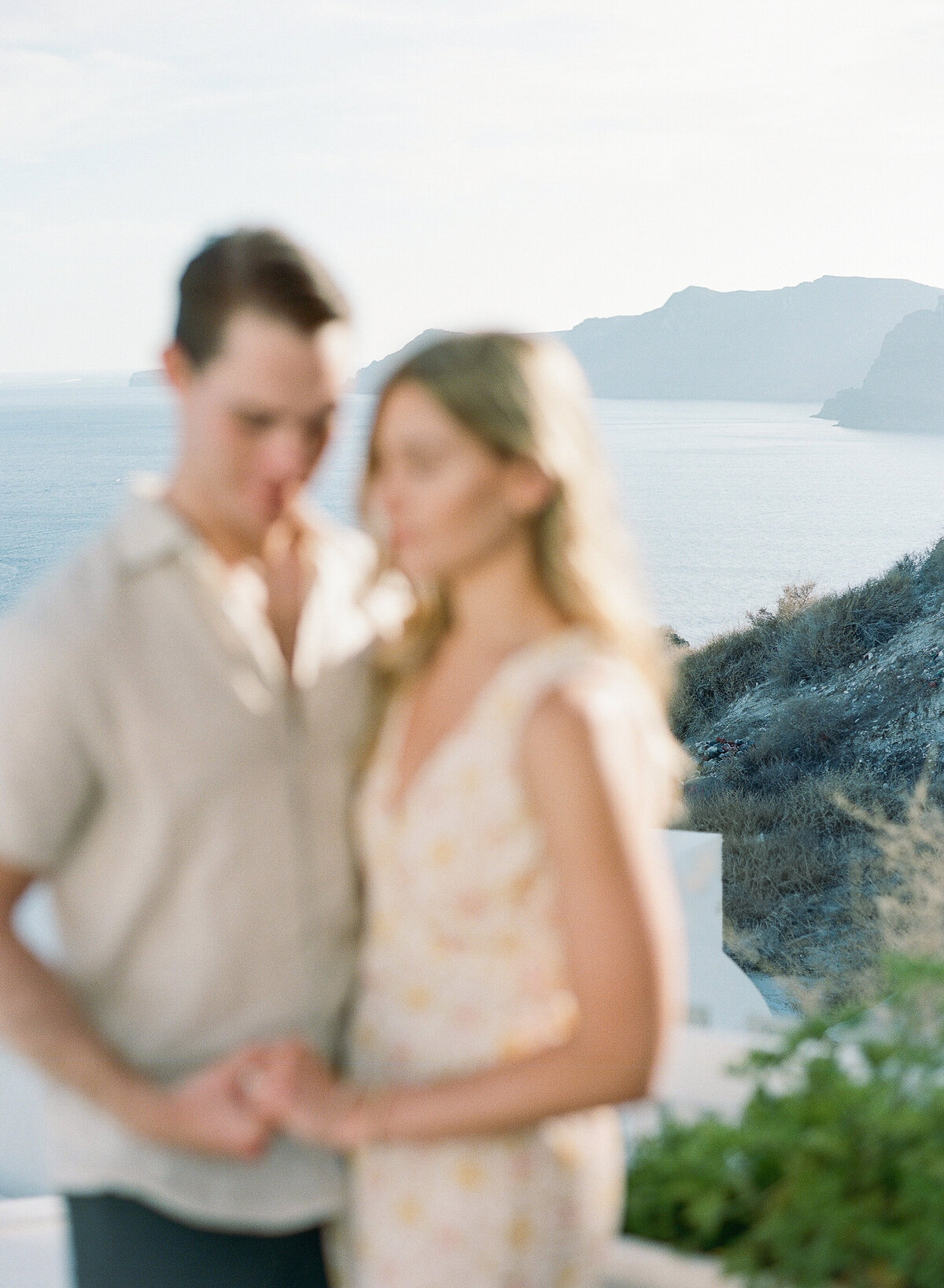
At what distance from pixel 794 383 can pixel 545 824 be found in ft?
165

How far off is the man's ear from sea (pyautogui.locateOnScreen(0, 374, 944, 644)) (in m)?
15.8

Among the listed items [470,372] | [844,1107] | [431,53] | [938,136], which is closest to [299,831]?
[470,372]

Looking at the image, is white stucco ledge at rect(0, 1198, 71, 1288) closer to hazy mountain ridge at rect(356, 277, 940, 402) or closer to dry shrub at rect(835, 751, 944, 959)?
dry shrub at rect(835, 751, 944, 959)

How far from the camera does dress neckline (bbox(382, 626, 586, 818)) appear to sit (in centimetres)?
105

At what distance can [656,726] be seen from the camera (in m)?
1.07

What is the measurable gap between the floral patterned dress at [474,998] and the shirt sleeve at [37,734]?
0.83ft

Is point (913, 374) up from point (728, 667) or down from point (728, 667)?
up

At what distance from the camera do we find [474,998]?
1.06m

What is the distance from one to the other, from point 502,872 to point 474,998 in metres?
0.11

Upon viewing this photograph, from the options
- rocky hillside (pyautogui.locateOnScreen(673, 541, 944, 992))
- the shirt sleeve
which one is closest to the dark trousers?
the shirt sleeve

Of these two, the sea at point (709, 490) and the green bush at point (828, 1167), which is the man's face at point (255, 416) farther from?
the sea at point (709, 490)

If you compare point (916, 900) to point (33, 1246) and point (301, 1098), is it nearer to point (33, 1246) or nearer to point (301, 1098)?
point (33, 1246)

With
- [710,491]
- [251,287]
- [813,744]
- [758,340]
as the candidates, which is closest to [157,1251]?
[251,287]

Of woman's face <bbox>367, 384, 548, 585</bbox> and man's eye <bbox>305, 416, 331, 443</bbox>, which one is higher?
man's eye <bbox>305, 416, 331, 443</bbox>
